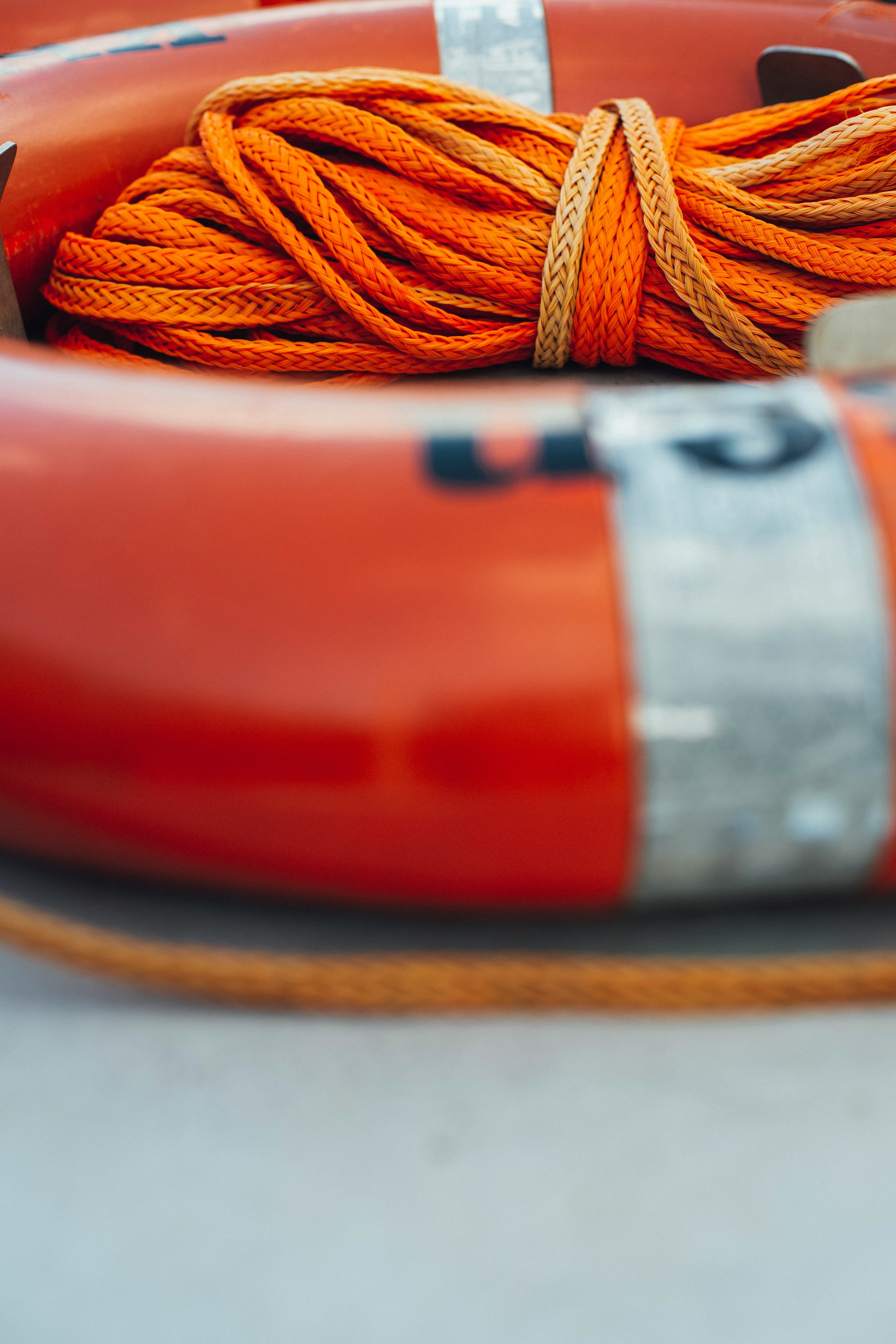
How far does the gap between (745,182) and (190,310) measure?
403 millimetres

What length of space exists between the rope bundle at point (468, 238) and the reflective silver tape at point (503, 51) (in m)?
0.23

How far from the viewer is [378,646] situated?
1.27 ft

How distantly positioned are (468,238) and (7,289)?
0.32 meters

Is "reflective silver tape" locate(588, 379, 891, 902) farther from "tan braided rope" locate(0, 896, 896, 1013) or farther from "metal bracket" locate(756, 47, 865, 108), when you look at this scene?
"metal bracket" locate(756, 47, 865, 108)

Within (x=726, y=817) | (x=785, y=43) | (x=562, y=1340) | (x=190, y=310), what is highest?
(x=785, y=43)

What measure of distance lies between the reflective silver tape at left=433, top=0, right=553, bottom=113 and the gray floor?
2.78 ft

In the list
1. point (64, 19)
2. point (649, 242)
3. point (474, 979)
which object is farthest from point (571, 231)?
point (64, 19)

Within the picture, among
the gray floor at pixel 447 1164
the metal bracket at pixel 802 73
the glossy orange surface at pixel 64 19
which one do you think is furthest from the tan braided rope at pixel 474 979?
the glossy orange surface at pixel 64 19

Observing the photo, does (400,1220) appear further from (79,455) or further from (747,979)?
(79,455)

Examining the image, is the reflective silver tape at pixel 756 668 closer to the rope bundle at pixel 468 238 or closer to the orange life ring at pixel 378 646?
the orange life ring at pixel 378 646

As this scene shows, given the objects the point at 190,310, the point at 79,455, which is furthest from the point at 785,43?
the point at 79,455

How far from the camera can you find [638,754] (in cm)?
39

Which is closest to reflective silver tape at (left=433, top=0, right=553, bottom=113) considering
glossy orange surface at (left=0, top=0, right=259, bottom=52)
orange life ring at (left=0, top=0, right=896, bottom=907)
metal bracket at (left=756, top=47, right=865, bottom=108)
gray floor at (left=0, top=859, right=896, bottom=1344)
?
metal bracket at (left=756, top=47, right=865, bottom=108)

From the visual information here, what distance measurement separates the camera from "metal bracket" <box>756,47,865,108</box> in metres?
0.90
